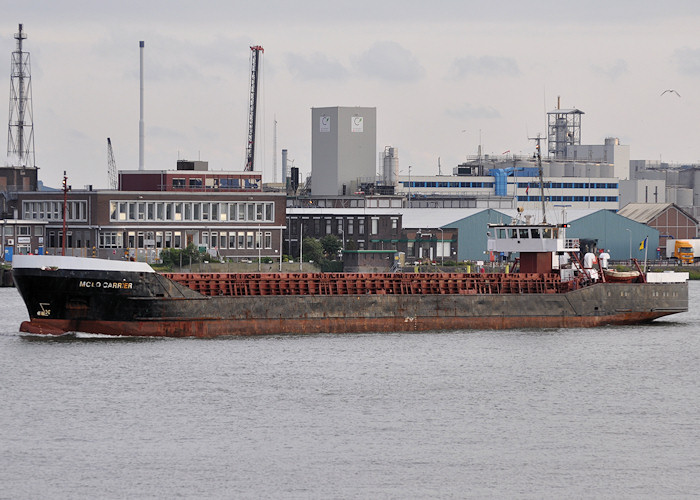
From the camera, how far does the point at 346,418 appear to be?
1551 inches

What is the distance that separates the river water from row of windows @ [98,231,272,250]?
207 ft

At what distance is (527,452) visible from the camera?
35.1 metres

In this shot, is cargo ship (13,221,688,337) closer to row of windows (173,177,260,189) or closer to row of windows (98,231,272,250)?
row of windows (98,231,272,250)

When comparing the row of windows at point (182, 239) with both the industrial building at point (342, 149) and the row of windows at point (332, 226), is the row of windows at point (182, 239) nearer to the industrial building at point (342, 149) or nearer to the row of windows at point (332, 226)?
the row of windows at point (332, 226)

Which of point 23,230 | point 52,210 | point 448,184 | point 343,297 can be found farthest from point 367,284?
point 448,184

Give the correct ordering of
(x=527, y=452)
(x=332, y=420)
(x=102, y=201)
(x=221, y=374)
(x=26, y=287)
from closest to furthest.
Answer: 1. (x=527, y=452)
2. (x=332, y=420)
3. (x=221, y=374)
4. (x=26, y=287)
5. (x=102, y=201)

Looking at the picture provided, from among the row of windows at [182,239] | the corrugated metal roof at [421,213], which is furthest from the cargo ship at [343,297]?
the corrugated metal roof at [421,213]

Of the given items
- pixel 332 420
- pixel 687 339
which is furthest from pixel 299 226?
pixel 332 420

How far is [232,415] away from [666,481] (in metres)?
14.0

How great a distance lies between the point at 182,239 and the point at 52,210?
13710mm

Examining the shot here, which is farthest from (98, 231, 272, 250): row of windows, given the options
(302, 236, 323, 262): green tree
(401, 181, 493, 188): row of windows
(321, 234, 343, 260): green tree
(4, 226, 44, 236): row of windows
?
(401, 181, 493, 188): row of windows

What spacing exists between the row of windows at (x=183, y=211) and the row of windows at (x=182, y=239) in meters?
1.36

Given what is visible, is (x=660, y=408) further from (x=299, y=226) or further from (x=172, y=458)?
(x=299, y=226)

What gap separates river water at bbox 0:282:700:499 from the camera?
3200 cm
